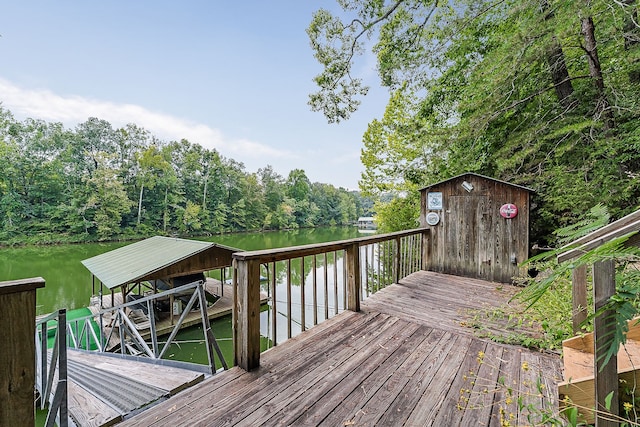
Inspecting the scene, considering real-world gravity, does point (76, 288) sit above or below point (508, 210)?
below

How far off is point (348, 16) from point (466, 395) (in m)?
6.61

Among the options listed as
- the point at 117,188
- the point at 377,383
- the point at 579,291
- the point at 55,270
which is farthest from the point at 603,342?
the point at 117,188

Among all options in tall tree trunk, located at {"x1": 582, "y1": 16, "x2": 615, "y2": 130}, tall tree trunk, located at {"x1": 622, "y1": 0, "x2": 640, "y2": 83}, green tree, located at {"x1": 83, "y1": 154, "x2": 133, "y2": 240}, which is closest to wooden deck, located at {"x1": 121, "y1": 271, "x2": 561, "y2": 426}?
tall tree trunk, located at {"x1": 582, "y1": 16, "x2": 615, "y2": 130}

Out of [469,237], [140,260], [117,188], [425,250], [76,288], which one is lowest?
[76,288]

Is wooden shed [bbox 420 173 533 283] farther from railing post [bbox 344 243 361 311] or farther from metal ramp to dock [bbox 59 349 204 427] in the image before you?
metal ramp to dock [bbox 59 349 204 427]

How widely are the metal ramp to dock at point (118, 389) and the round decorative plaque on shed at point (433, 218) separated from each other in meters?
4.24

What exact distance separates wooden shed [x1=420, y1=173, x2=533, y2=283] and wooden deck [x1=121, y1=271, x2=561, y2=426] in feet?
7.42

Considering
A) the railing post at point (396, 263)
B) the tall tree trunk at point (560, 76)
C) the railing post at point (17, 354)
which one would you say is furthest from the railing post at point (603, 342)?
the tall tree trunk at point (560, 76)

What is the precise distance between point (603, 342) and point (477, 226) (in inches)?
152

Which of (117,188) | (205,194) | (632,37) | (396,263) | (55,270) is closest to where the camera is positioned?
(632,37)

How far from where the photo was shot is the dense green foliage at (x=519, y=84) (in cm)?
362

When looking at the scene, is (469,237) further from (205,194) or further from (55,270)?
(205,194)

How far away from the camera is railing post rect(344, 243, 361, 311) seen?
3.00 meters

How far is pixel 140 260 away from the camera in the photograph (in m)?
8.06
